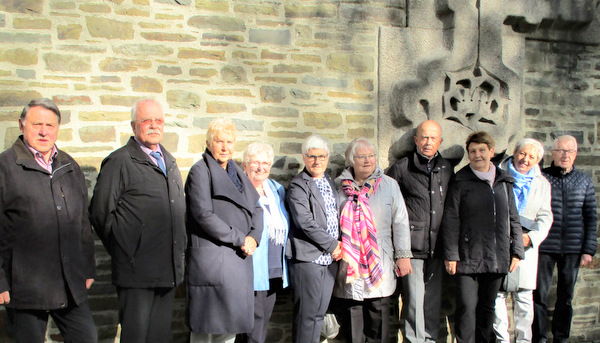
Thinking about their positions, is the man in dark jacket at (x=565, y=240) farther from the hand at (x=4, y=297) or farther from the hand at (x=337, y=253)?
the hand at (x=4, y=297)

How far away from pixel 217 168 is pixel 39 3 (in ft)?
5.79

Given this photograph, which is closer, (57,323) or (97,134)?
(57,323)

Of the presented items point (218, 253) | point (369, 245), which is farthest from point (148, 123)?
point (369, 245)

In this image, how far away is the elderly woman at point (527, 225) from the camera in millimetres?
4238

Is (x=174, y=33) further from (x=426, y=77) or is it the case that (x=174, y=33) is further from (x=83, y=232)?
(x=426, y=77)

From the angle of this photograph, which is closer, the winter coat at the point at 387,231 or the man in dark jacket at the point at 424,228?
the winter coat at the point at 387,231

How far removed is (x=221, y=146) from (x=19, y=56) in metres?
1.58

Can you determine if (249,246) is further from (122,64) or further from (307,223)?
(122,64)

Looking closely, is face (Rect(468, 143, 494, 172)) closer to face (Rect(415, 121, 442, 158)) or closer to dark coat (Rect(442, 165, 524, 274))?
dark coat (Rect(442, 165, 524, 274))

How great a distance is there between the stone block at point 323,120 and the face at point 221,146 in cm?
109

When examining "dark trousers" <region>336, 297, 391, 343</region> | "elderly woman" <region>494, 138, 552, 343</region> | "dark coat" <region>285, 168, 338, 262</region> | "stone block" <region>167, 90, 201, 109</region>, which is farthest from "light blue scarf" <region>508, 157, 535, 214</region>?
"stone block" <region>167, 90, 201, 109</region>

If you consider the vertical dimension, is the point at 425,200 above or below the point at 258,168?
below

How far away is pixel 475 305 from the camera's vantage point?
4102mm

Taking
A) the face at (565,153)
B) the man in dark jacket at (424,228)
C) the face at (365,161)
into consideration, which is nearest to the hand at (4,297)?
the face at (365,161)
